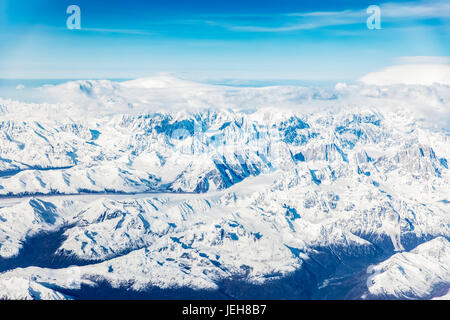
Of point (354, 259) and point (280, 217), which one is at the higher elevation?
point (280, 217)

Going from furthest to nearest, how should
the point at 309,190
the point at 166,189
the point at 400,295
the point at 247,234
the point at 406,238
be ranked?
the point at 166,189 → the point at 309,190 → the point at 406,238 → the point at 247,234 → the point at 400,295

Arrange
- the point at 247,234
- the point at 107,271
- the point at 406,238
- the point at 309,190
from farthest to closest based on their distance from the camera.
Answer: the point at 309,190 → the point at 406,238 → the point at 247,234 → the point at 107,271

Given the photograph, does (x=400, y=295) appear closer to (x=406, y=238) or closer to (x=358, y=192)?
(x=406, y=238)

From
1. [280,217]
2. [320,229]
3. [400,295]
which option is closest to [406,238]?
[320,229]

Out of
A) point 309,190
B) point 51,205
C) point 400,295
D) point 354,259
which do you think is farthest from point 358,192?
point 51,205

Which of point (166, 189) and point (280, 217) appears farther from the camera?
point (166, 189)
